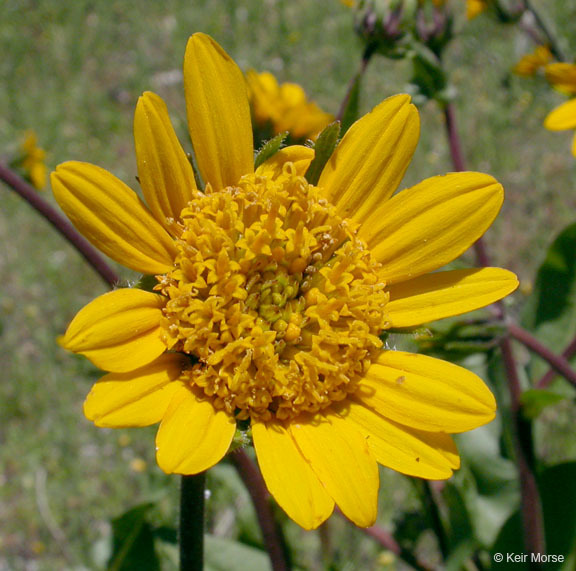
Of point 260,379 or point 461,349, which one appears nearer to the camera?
point 260,379

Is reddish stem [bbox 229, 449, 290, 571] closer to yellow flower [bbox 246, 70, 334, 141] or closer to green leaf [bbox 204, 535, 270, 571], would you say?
green leaf [bbox 204, 535, 270, 571]

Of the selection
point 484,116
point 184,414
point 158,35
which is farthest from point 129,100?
point 184,414

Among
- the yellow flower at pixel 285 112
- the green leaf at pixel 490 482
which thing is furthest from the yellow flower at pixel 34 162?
the green leaf at pixel 490 482

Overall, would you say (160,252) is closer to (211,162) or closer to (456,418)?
(211,162)

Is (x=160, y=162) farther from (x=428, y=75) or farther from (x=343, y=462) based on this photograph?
(x=428, y=75)

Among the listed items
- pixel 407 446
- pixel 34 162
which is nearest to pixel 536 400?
pixel 407 446
